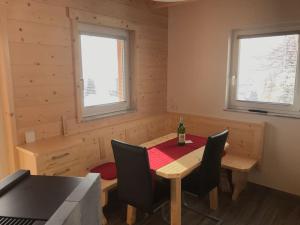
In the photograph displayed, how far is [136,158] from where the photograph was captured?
6.47 ft

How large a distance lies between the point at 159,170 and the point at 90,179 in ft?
3.55

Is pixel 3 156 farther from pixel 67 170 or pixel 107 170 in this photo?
pixel 107 170

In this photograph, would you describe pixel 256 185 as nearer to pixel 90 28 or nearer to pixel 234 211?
pixel 234 211

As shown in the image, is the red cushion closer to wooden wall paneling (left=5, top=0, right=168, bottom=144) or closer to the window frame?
wooden wall paneling (left=5, top=0, right=168, bottom=144)

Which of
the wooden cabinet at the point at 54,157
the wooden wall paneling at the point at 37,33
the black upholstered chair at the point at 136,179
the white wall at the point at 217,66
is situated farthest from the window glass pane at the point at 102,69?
the black upholstered chair at the point at 136,179

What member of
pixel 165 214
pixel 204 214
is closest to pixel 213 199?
pixel 204 214

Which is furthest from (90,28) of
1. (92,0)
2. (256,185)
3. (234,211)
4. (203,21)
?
(256,185)

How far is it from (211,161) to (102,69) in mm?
1709

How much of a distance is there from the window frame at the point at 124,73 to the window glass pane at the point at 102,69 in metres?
0.04

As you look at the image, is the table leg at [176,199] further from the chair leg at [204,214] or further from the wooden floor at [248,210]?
the chair leg at [204,214]

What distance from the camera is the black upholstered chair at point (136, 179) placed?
1.97 m

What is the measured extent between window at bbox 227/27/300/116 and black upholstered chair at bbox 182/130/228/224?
3.80ft

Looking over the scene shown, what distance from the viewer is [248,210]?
107 inches

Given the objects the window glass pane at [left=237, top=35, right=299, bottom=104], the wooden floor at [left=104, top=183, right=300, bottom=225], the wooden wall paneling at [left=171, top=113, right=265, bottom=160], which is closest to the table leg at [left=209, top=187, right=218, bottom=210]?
the wooden floor at [left=104, top=183, right=300, bottom=225]
